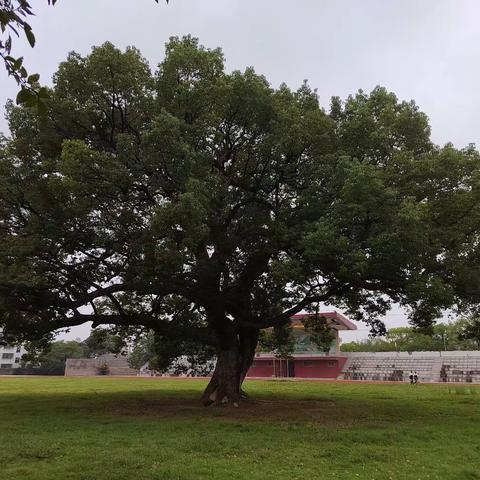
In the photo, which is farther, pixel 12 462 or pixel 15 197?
pixel 15 197

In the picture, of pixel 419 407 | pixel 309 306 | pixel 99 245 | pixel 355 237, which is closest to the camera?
pixel 355 237

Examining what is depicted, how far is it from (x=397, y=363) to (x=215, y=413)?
46701 millimetres

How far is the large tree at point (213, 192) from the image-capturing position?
14.2 meters

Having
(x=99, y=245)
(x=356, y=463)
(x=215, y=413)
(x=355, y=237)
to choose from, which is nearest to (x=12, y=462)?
(x=356, y=463)

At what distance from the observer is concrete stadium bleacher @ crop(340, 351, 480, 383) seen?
5150 cm

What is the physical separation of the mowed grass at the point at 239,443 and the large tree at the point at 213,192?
352 centimetres

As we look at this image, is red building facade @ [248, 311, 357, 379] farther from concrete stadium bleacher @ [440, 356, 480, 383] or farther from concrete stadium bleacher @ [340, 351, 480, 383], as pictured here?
concrete stadium bleacher @ [440, 356, 480, 383]

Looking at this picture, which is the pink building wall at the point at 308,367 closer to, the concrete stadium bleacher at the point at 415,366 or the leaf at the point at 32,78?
the concrete stadium bleacher at the point at 415,366

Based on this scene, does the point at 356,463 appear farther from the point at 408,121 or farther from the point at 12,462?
the point at 408,121

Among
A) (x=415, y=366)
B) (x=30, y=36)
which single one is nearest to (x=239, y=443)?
(x=30, y=36)

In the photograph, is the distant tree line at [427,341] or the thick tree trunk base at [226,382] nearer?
the thick tree trunk base at [226,382]

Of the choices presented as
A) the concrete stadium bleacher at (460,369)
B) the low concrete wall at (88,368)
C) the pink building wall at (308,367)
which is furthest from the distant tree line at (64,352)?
the concrete stadium bleacher at (460,369)

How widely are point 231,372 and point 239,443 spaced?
29.7ft

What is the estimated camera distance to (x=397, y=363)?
2341 inches
